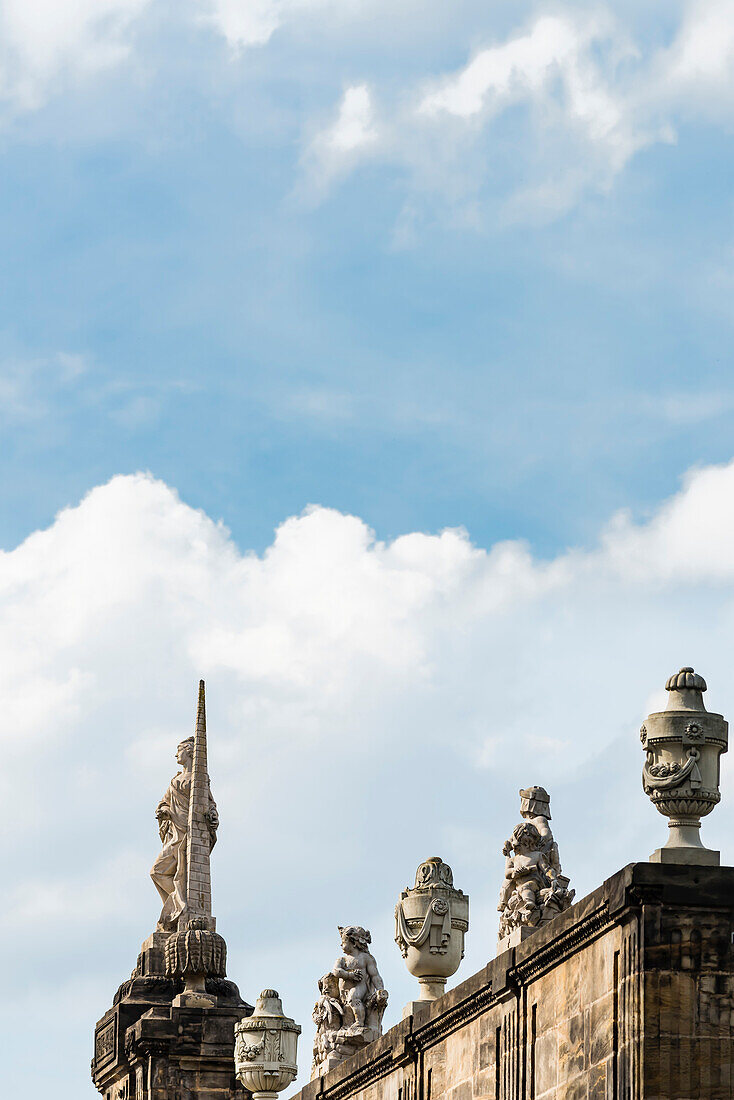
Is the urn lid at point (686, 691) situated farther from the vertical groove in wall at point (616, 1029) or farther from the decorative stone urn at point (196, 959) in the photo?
the decorative stone urn at point (196, 959)

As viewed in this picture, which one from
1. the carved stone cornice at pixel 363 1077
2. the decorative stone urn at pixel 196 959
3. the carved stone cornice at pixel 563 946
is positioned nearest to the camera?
the carved stone cornice at pixel 563 946

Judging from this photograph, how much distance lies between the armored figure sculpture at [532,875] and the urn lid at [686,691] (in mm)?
3626

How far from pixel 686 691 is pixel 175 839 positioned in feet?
68.9

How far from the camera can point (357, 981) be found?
31.8m

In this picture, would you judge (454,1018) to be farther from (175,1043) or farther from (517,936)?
(175,1043)

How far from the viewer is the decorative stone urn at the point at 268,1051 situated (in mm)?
33750

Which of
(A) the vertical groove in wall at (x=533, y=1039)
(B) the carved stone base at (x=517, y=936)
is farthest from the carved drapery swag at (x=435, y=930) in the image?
(A) the vertical groove in wall at (x=533, y=1039)

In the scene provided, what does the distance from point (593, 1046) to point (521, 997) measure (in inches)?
81.0

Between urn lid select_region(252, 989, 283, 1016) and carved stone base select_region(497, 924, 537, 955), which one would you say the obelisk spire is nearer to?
urn lid select_region(252, 989, 283, 1016)

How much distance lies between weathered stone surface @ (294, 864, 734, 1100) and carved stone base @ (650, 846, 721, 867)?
0.29 ft

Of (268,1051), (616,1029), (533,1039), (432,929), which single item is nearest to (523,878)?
(533,1039)

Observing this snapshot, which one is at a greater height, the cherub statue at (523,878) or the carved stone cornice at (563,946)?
the cherub statue at (523,878)

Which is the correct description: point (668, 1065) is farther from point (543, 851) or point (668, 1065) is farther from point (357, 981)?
point (357, 981)

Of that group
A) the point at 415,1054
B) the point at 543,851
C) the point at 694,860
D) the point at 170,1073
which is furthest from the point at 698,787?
the point at 170,1073
